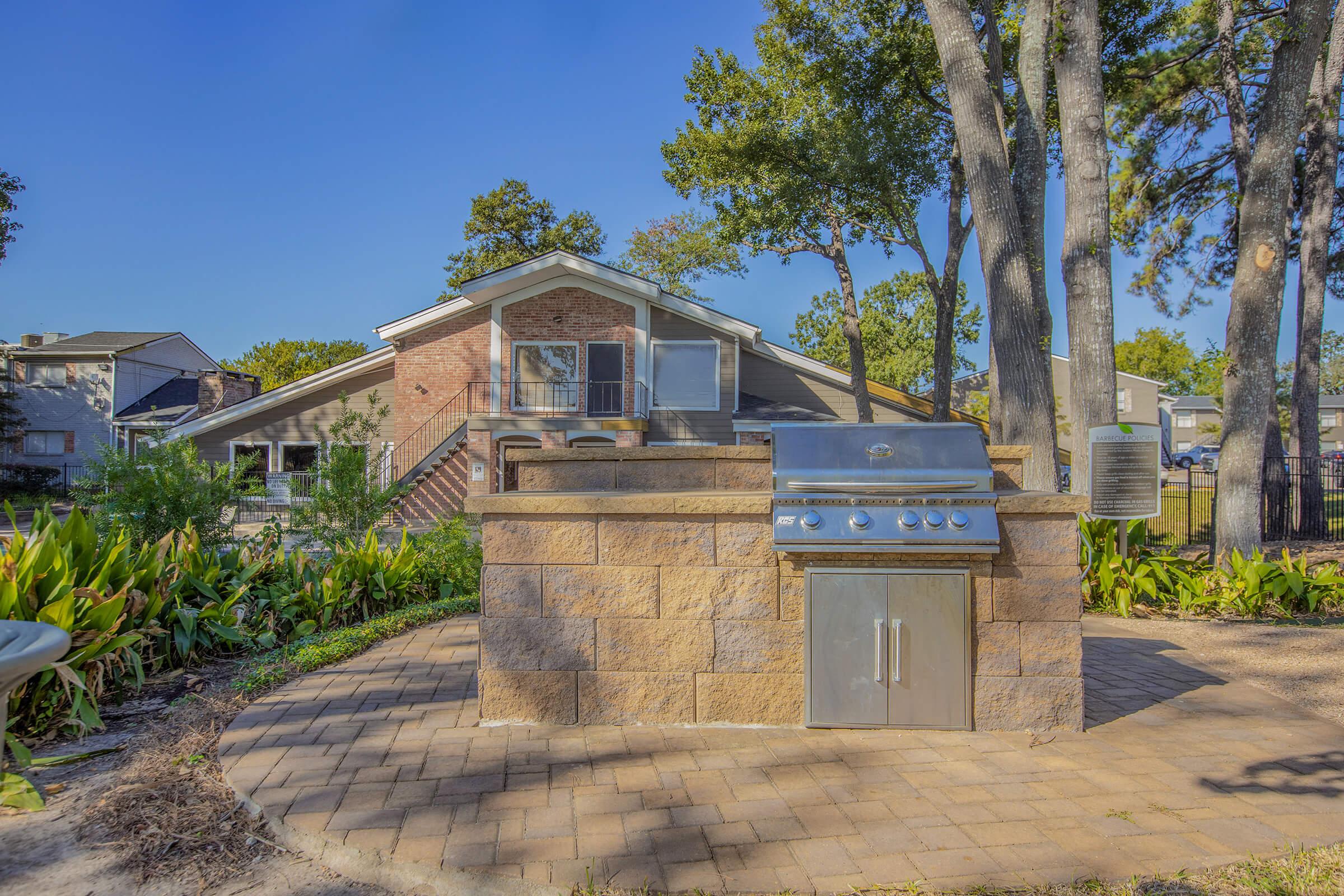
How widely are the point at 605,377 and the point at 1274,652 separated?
1634 cm

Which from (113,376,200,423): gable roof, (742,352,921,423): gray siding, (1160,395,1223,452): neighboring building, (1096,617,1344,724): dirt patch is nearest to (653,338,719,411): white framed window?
(742,352,921,423): gray siding

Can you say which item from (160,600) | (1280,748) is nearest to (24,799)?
(160,600)

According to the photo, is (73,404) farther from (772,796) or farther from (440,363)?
(772,796)

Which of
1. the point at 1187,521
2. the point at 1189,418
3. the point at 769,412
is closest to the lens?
the point at 1187,521

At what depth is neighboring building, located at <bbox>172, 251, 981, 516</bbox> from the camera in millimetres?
19531

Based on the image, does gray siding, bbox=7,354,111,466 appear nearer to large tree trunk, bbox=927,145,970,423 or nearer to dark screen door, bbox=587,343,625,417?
dark screen door, bbox=587,343,625,417

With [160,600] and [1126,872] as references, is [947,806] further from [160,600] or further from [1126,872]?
[160,600]

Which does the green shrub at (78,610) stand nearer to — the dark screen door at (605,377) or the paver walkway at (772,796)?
the paver walkway at (772,796)

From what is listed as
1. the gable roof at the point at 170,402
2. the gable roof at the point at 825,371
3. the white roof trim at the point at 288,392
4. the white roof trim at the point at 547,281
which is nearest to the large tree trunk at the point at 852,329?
the gable roof at the point at 825,371

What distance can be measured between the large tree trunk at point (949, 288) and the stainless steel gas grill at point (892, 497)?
14005 millimetres

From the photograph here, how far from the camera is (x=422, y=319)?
20.2 meters

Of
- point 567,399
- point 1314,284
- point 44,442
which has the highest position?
point 1314,284

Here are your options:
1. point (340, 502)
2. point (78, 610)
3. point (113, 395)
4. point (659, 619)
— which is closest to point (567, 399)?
point (340, 502)

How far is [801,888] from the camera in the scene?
243cm
